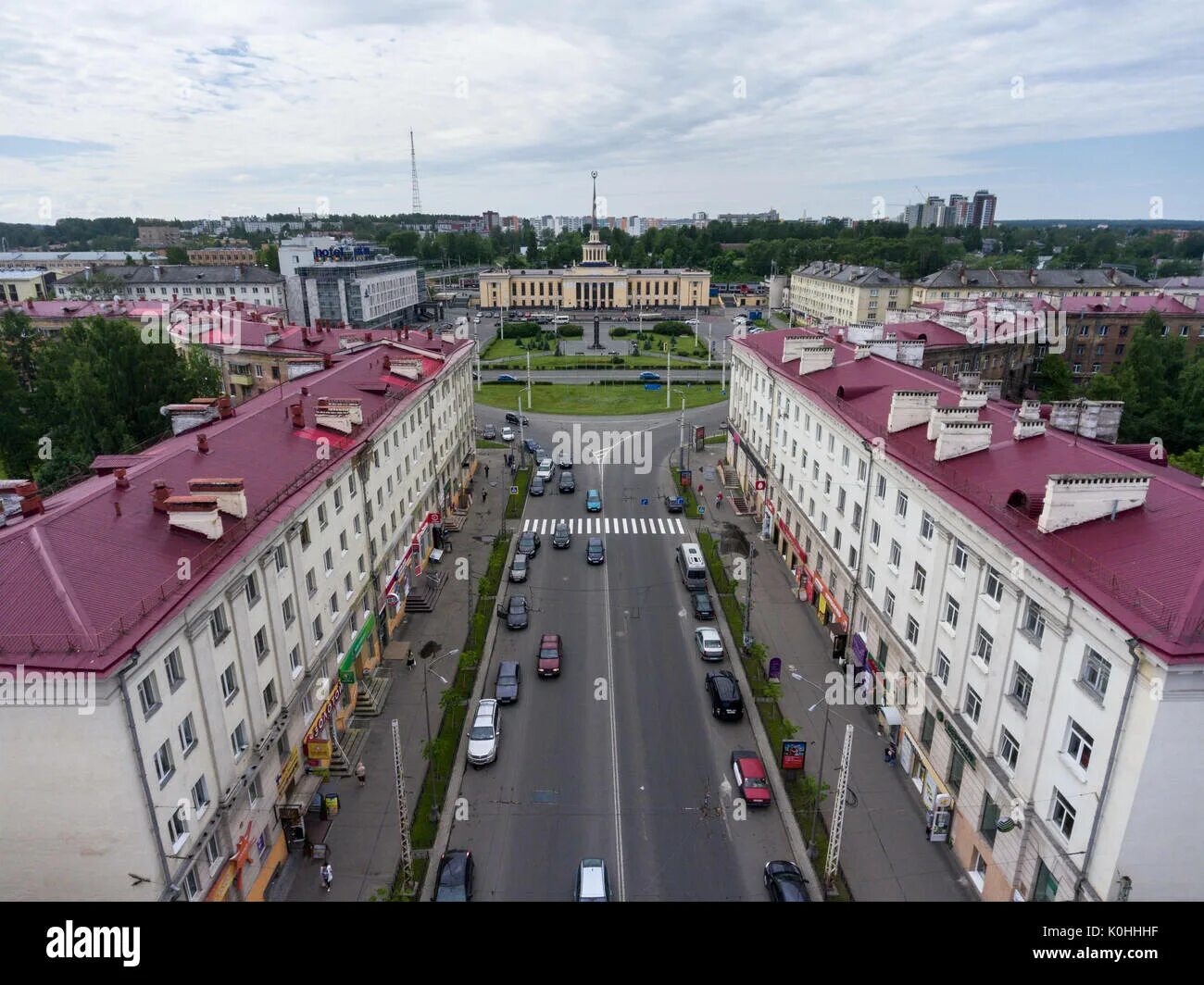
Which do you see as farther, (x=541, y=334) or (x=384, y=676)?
(x=541, y=334)

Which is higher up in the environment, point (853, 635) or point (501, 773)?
point (853, 635)

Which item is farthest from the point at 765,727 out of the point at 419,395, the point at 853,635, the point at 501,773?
the point at 419,395

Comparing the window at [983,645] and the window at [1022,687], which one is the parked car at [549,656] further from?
the window at [1022,687]

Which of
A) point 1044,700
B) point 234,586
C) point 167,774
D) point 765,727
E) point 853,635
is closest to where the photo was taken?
point 167,774

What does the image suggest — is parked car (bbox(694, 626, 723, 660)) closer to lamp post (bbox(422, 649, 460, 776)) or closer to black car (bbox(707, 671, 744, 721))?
black car (bbox(707, 671, 744, 721))

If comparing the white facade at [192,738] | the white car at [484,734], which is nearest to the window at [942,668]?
the white car at [484,734]

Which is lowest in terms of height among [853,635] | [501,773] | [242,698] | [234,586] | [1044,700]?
[501,773]
